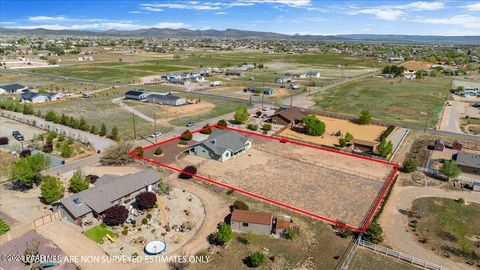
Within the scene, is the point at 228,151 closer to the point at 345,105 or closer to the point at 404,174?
the point at 404,174

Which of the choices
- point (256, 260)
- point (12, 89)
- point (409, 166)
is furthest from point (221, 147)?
point (12, 89)

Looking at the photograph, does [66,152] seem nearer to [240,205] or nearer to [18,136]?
[18,136]

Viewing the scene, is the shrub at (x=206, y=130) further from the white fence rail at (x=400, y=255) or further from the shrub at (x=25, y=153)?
the white fence rail at (x=400, y=255)

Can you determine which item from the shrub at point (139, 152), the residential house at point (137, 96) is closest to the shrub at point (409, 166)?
the shrub at point (139, 152)

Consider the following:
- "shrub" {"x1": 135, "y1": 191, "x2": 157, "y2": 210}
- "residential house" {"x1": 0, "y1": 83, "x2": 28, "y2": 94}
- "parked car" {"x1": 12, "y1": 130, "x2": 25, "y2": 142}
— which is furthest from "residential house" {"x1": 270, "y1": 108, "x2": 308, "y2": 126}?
"residential house" {"x1": 0, "y1": 83, "x2": 28, "y2": 94}

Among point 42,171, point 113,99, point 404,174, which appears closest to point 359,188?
point 404,174

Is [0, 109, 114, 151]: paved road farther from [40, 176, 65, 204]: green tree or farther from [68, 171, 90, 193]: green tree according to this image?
[40, 176, 65, 204]: green tree
